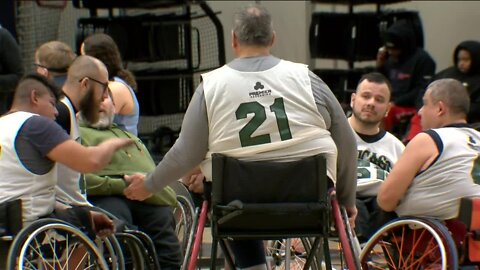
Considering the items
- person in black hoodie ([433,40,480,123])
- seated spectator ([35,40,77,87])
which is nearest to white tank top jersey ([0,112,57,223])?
seated spectator ([35,40,77,87])

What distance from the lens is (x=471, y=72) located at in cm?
965

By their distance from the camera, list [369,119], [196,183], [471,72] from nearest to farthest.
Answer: [196,183]
[369,119]
[471,72]

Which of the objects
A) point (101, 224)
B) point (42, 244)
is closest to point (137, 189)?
point (101, 224)

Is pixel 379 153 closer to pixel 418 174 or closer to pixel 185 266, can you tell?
pixel 418 174

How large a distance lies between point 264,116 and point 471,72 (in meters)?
4.70

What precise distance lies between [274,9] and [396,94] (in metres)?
1.79

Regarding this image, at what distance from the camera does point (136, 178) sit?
5660mm

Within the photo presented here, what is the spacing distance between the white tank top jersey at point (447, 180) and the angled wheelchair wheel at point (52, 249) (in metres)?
1.67

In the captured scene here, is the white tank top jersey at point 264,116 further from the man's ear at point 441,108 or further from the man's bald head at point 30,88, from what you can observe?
the man's ear at point 441,108

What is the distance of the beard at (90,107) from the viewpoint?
6.45 metres

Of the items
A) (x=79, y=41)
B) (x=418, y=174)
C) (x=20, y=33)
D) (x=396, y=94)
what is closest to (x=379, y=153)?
(x=418, y=174)

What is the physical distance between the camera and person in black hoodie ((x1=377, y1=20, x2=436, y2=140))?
33.8 feet

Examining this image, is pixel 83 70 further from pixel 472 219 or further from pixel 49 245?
pixel 472 219

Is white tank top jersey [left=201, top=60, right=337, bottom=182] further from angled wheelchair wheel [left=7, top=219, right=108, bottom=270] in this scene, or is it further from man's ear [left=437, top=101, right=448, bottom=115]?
man's ear [left=437, top=101, right=448, bottom=115]
